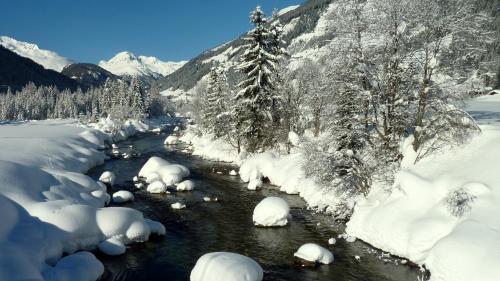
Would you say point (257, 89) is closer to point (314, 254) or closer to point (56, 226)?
point (314, 254)

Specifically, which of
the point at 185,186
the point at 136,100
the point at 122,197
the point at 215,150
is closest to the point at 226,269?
the point at 122,197

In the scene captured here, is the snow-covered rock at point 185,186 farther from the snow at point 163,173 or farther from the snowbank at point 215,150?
the snowbank at point 215,150

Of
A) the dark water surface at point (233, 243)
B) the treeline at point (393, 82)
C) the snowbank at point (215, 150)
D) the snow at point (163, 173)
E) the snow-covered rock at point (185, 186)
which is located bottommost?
the dark water surface at point (233, 243)

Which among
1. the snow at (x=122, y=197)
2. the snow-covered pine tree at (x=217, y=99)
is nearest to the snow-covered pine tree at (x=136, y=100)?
the snow-covered pine tree at (x=217, y=99)

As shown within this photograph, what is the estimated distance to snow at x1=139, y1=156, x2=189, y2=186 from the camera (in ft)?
125

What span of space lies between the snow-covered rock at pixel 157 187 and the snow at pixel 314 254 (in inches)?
676

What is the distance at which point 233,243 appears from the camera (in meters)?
23.3

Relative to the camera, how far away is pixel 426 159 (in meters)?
25.9

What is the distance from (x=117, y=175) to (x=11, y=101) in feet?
370

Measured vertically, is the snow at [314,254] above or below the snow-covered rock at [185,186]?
below

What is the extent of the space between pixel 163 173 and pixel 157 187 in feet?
14.7

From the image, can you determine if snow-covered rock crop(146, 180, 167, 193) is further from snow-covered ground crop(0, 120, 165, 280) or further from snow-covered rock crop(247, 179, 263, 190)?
snow-covered rock crop(247, 179, 263, 190)

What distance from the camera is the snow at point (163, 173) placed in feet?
125

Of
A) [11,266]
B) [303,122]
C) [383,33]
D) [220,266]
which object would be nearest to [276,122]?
[303,122]
